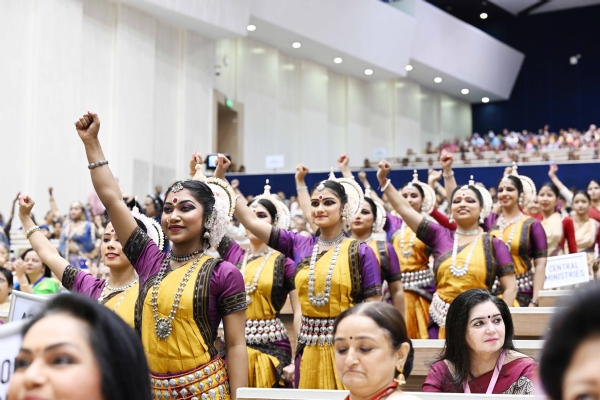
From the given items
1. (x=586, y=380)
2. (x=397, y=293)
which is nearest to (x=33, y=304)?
(x=586, y=380)

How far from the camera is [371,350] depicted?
2.22 metres

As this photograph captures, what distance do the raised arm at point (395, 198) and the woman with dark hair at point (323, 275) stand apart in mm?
481

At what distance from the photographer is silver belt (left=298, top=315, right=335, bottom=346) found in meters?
3.77

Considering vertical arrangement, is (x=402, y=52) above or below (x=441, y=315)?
above

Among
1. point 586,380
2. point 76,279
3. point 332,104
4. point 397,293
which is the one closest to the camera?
point 586,380

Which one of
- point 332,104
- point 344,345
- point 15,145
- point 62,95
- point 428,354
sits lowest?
point 428,354

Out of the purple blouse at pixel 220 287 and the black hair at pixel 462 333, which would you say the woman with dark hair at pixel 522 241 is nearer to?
the black hair at pixel 462 333

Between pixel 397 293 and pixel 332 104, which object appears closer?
pixel 397 293

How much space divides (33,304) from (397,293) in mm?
2432

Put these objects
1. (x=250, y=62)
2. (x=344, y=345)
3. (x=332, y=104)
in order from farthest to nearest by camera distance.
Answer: (x=332, y=104) < (x=250, y=62) < (x=344, y=345)

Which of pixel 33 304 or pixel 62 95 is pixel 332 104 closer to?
pixel 62 95

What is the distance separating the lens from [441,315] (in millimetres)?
4555

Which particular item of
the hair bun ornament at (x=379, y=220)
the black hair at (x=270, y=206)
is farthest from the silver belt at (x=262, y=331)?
the hair bun ornament at (x=379, y=220)

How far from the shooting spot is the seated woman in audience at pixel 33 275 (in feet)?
17.5
